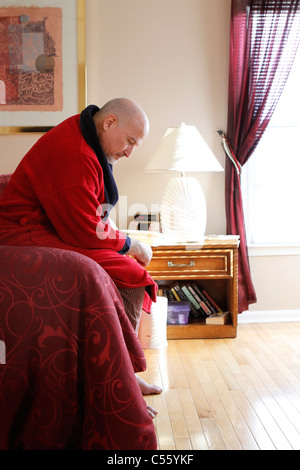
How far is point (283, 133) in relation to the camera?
3670mm

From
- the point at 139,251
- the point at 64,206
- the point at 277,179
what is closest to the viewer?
the point at 64,206

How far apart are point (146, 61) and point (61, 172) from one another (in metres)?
1.86

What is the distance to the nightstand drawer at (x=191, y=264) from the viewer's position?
3.20 meters

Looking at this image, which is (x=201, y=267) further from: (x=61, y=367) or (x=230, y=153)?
(x=61, y=367)

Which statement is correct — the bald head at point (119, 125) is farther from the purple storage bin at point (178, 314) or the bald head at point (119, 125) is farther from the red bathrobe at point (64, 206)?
the purple storage bin at point (178, 314)

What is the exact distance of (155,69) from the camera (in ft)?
11.6

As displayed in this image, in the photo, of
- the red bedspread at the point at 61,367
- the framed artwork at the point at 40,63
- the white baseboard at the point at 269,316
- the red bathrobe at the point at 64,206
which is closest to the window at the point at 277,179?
the white baseboard at the point at 269,316

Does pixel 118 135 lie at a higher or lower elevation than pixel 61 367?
higher

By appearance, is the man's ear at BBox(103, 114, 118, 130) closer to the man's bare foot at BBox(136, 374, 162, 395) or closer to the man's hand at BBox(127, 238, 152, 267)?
the man's hand at BBox(127, 238, 152, 267)

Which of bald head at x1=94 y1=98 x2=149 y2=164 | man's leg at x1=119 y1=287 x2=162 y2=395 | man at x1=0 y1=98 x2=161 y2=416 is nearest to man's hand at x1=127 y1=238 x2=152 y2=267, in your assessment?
man at x1=0 y1=98 x2=161 y2=416

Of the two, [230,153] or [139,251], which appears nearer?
[139,251]

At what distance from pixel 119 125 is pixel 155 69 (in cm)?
155

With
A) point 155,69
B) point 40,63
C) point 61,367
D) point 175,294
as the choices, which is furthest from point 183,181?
point 61,367

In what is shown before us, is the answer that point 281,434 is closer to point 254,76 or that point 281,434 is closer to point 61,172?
point 61,172
